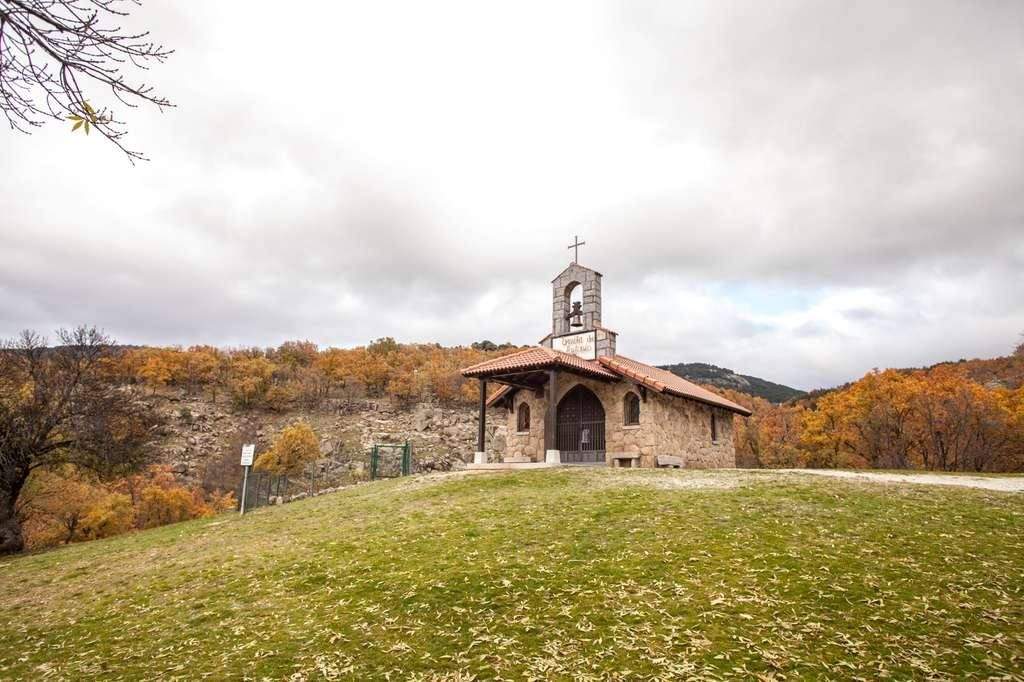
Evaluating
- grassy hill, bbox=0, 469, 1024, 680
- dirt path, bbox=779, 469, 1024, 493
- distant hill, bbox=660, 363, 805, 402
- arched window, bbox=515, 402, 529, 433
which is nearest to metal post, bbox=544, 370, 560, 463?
arched window, bbox=515, 402, 529, 433

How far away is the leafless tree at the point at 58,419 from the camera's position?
17.8 m

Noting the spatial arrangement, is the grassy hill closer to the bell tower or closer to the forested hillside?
the bell tower

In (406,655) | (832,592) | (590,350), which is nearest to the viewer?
(406,655)

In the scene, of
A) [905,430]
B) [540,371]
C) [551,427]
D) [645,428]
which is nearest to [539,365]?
[540,371]

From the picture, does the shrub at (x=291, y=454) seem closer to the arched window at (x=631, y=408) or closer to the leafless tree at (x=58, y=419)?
the leafless tree at (x=58, y=419)

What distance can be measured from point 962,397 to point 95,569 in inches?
1570

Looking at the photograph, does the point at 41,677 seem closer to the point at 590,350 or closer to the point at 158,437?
the point at 590,350

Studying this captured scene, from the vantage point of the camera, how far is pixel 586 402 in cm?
2412

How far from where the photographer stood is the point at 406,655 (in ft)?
21.4

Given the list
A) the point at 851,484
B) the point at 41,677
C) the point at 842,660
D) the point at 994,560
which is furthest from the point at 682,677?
the point at 851,484

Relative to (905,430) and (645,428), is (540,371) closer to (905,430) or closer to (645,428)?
(645,428)

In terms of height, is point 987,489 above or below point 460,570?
above

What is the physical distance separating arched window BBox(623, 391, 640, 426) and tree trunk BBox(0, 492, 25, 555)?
20.6 m

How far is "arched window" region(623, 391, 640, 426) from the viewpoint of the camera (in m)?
22.8
